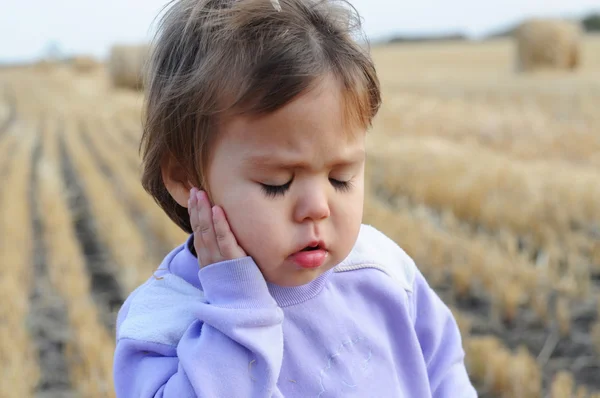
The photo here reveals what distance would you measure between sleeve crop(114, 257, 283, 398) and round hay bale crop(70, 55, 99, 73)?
28.4m

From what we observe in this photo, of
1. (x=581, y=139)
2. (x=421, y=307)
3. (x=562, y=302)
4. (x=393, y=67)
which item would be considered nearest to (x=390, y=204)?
(x=562, y=302)

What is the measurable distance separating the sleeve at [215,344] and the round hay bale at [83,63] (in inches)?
1120

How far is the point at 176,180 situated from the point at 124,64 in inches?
622

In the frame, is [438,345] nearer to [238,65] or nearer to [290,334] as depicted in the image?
[290,334]

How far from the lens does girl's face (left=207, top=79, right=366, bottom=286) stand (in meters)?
1.22

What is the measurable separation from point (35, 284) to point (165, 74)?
2770 mm

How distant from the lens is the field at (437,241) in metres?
2.83

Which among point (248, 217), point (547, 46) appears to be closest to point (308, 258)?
point (248, 217)

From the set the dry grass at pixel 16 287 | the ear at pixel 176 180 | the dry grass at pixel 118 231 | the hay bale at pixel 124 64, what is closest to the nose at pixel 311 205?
the ear at pixel 176 180

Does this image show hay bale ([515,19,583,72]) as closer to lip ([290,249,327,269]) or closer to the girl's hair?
the girl's hair

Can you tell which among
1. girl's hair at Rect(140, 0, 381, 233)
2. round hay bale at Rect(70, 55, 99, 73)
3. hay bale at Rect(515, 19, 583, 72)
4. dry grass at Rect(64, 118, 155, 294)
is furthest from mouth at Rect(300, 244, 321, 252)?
round hay bale at Rect(70, 55, 99, 73)

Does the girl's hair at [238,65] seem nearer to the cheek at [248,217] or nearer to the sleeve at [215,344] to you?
the cheek at [248,217]

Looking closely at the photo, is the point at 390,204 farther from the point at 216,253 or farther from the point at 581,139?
the point at 216,253

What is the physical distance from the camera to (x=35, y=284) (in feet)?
12.5
